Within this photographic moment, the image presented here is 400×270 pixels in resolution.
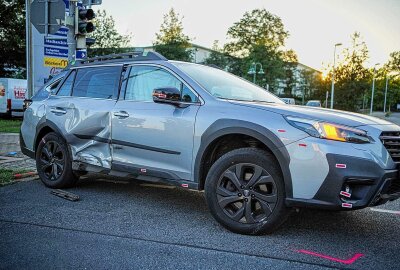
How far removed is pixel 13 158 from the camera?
8.14 meters

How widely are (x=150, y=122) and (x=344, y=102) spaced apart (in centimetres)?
3954

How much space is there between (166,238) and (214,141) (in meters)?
1.03

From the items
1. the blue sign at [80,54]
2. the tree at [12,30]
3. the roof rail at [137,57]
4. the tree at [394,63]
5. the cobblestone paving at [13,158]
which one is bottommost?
the cobblestone paving at [13,158]

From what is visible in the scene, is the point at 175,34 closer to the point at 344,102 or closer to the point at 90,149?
the point at 344,102

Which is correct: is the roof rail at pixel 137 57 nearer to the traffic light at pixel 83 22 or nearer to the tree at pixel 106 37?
the traffic light at pixel 83 22

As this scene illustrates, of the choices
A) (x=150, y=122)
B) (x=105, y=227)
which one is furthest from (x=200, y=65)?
(x=105, y=227)

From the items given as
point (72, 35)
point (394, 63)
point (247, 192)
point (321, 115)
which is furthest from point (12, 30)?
point (394, 63)

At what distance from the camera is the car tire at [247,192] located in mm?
3654

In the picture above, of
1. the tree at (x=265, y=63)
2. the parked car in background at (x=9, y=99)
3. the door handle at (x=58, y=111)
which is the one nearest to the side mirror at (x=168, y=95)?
the door handle at (x=58, y=111)

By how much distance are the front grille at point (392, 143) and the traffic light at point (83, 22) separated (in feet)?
20.7

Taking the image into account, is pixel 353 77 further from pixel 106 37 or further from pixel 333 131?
pixel 333 131

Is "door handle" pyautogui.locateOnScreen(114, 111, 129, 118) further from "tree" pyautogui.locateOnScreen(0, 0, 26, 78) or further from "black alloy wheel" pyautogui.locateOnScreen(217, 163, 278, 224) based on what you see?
"tree" pyautogui.locateOnScreen(0, 0, 26, 78)

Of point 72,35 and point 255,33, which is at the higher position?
point 255,33

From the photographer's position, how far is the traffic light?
320 inches
